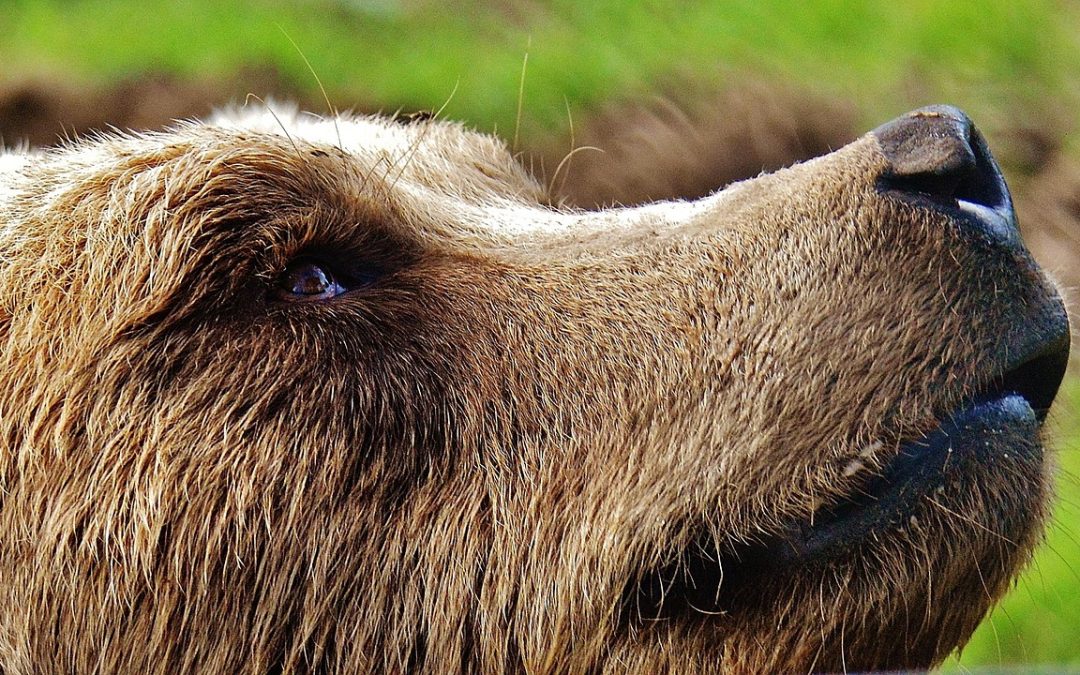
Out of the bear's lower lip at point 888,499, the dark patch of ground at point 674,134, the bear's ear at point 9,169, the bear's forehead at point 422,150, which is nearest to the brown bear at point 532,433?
the bear's lower lip at point 888,499

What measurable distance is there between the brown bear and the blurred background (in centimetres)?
252

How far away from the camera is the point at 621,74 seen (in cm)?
607

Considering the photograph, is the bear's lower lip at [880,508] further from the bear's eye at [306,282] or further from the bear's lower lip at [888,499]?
the bear's eye at [306,282]

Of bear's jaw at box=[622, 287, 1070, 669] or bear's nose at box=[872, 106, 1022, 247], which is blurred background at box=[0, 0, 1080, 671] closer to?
bear's nose at box=[872, 106, 1022, 247]

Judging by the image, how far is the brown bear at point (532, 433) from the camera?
8.25 feet

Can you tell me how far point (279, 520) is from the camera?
267 centimetres

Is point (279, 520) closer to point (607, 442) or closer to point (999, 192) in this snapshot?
point (607, 442)

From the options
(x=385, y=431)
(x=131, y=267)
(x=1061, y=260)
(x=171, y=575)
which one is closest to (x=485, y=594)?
(x=385, y=431)

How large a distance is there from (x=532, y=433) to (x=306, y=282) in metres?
0.57

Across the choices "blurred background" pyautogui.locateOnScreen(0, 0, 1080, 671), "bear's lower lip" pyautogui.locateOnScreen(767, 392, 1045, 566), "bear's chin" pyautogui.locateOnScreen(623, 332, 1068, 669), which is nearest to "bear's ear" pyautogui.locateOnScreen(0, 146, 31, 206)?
"bear's chin" pyautogui.locateOnScreen(623, 332, 1068, 669)

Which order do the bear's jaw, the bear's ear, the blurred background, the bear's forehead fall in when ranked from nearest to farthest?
1. the bear's jaw
2. the bear's ear
3. the bear's forehead
4. the blurred background

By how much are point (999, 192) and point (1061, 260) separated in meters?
2.49

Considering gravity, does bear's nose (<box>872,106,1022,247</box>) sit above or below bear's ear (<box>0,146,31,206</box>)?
above

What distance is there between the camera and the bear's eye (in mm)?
2854
